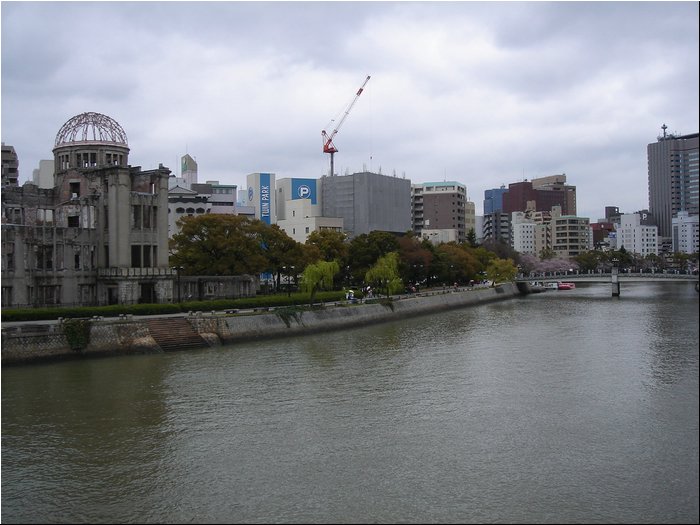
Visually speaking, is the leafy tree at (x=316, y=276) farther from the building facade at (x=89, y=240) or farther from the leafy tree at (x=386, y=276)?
the building facade at (x=89, y=240)

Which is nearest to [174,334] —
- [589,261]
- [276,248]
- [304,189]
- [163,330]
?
[163,330]

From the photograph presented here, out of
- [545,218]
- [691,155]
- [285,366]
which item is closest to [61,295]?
[285,366]

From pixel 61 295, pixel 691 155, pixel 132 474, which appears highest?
pixel 691 155

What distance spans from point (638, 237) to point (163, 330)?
4345 inches

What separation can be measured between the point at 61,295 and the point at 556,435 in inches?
1474

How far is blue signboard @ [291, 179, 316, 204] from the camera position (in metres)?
118

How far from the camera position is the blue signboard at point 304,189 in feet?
388

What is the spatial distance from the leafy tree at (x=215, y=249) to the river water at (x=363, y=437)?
21.0 m

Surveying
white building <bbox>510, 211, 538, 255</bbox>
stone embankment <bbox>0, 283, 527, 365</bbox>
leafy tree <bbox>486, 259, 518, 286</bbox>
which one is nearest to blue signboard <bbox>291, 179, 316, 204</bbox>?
leafy tree <bbox>486, 259, 518, 286</bbox>

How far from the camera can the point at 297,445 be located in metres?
19.8

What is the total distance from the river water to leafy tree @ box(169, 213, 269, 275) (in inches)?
828

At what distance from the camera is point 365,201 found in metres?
117

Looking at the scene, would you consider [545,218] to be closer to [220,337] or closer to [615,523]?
[220,337]

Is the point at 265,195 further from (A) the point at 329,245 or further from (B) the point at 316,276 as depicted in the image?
(B) the point at 316,276
